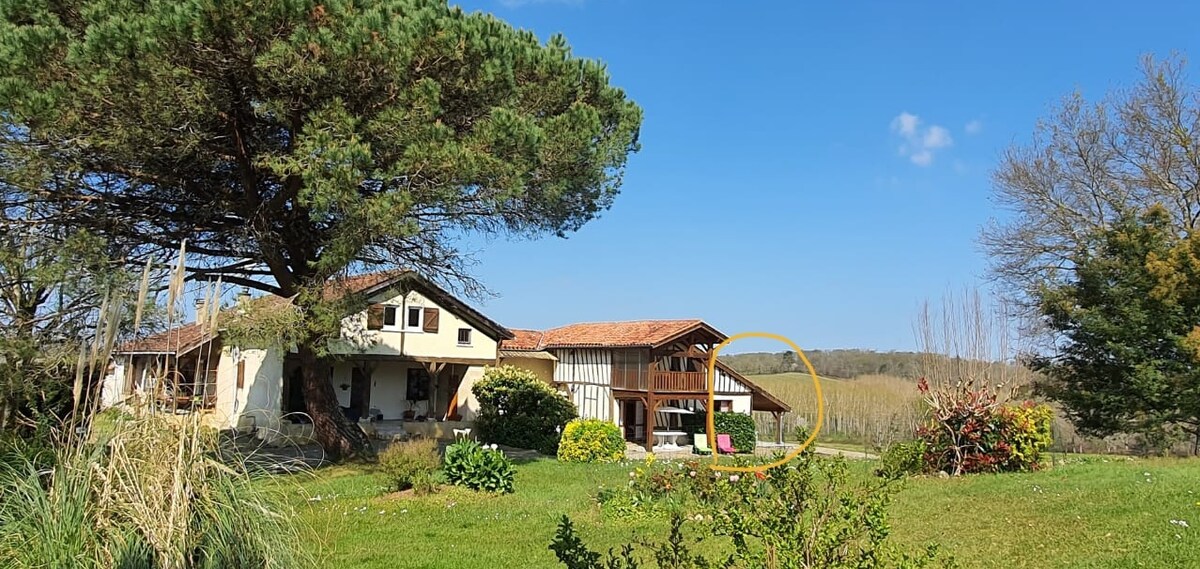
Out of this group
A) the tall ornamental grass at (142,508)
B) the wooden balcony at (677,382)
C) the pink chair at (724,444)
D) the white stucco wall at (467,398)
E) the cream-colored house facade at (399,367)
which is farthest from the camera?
the white stucco wall at (467,398)

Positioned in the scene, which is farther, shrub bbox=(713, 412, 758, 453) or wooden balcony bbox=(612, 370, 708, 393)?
wooden balcony bbox=(612, 370, 708, 393)

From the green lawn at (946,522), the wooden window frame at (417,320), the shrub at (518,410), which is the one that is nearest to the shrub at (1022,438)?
the green lawn at (946,522)

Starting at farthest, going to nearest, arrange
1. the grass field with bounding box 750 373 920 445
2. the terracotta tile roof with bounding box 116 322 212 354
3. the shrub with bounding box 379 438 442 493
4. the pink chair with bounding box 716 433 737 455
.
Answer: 1. the grass field with bounding box 750 373 920 445
2. the pink chair with bounding box 716 433 737 455
3. the shrub with bounding box 379 438 442 493
4. the terracotta tile roof with bounding box 116 322 212 354

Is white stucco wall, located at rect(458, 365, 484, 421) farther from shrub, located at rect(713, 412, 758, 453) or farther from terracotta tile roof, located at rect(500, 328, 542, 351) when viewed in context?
shrub, located at rect(713, 412, 758, 453)

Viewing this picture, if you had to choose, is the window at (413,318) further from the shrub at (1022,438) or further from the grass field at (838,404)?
the shrub at (1022,438)

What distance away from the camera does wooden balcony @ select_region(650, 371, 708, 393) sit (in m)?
24.6

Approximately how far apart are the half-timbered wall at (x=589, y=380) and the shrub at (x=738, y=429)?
11.7 ft

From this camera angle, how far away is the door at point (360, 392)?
2416 cm

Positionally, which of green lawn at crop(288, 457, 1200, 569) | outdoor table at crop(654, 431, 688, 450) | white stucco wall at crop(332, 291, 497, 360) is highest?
white stucco wall at crop(332, 291, 497, 360)

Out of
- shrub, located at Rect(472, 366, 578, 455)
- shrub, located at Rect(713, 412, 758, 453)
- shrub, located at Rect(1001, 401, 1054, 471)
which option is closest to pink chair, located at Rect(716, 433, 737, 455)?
shrub, located at Rect(713, 412, 758, 453)

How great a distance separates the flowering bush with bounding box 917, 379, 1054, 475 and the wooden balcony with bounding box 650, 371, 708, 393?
12813 mm

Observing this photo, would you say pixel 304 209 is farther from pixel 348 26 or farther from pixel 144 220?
pixel 348 26

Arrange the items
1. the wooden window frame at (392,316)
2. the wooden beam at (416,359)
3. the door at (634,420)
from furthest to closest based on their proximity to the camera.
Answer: the door at (634,420)
the wooden window frame at (392,316)
the wooden beam at (416,359)

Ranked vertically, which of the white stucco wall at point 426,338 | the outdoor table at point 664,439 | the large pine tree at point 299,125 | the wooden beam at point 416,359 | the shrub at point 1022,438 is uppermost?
the large pine tree at point 299,125
